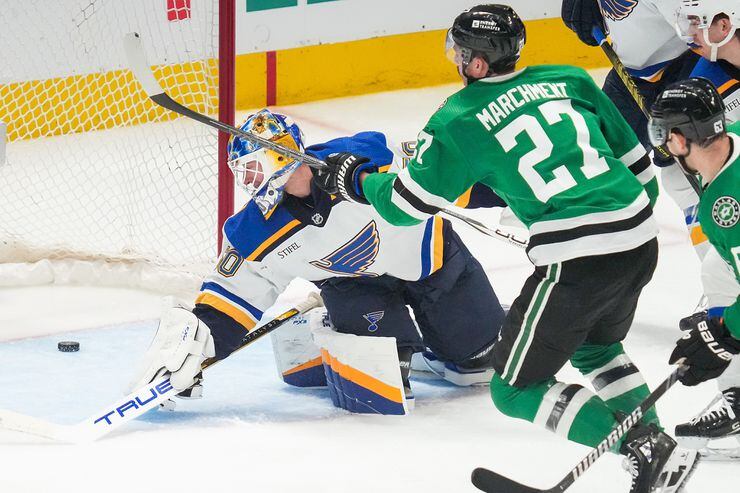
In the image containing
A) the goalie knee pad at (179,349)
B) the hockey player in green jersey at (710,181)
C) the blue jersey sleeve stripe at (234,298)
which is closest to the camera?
the hockey player in green jersey at (710,181)

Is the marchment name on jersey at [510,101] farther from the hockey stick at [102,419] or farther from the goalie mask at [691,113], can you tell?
the hockey stick at [102,419]

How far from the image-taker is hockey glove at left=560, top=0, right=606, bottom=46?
420 cm

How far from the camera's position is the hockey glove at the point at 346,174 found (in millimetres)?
3146

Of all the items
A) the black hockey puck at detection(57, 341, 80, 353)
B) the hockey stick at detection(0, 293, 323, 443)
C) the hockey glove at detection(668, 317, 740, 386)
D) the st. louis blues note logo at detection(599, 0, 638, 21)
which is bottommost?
the black hockey puck at detection(57, 341, 80, 353)

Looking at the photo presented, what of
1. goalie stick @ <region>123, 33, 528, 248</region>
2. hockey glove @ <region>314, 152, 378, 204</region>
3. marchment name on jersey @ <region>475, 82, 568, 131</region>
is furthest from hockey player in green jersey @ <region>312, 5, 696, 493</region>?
goalie stick @ <region>123, 33, 528, 248</region>

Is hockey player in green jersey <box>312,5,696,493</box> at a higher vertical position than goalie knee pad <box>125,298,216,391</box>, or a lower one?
higher

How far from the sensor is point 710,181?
2.66 m

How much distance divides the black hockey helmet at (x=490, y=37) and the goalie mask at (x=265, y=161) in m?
0.67

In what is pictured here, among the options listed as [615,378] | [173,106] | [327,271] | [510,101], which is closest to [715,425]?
[615,378]

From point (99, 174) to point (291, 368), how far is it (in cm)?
168

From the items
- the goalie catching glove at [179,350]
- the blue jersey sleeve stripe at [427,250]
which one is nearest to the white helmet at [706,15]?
the blue jersey sleeve stripe at [427,250]

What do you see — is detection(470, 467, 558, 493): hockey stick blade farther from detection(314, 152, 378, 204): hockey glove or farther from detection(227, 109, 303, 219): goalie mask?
detection(227, 109, 303, 219): goalie mask

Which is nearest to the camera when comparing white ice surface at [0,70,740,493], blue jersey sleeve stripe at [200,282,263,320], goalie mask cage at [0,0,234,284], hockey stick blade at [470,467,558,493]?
hockey stick blade at [470,467,558,493]

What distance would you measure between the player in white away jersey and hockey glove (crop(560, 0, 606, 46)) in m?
0.85
